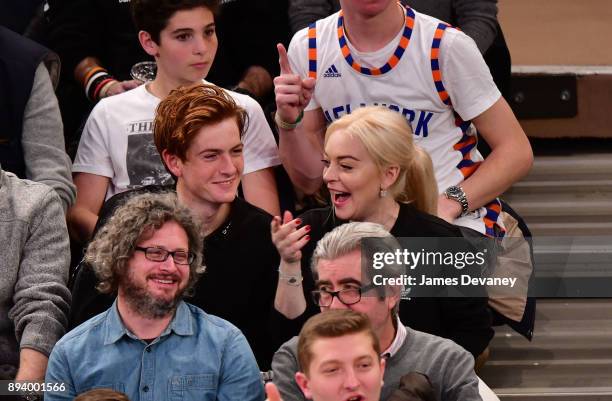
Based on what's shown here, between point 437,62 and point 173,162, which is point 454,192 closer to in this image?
point 437,62

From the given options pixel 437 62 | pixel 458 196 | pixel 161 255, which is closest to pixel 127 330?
pixel 161 255

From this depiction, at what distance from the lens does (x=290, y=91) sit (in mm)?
3381

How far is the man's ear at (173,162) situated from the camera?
3.25 m

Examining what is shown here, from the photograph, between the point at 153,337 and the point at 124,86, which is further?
the point at 124,86

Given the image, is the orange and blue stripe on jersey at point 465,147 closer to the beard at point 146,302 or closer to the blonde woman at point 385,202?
the blonde woman at point 385,202

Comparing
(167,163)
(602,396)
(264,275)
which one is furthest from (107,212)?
(602,396)

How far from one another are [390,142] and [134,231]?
0.66 meters

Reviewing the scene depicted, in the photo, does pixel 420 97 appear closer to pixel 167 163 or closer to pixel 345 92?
pixel 345 92

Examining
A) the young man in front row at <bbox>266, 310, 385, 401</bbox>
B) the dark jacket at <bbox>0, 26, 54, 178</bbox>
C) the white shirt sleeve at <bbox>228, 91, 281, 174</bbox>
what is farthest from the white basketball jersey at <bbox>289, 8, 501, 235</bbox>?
the young man in front row at <bbox>266, 310, 385, 401</bbox>

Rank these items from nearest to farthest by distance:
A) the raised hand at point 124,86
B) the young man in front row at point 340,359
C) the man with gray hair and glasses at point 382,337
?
the young man in front row at point 340,359, the man with gray hair and glasses at point 382,337, the raised hand at point 124,86

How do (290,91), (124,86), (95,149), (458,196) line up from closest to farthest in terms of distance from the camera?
(290,91) → (458,196) → (95,149) → (124,86)

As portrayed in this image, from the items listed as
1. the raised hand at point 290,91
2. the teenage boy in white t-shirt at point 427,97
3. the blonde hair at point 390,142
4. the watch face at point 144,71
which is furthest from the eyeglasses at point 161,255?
the watch face at point 144,71

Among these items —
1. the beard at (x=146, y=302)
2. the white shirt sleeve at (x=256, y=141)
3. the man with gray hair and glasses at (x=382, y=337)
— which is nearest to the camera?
the man with gray hair and glasses at (x=382, y=337)

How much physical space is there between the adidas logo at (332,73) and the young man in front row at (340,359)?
3.98 ft
